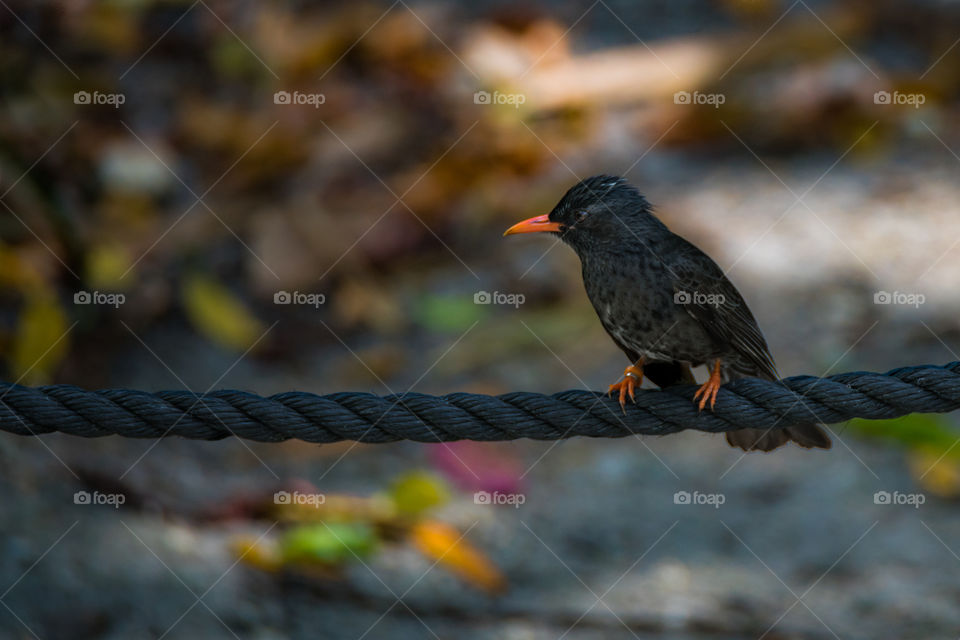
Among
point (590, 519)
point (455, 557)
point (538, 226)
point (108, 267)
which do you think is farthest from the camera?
point (108, 267)

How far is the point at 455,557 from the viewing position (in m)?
5.39

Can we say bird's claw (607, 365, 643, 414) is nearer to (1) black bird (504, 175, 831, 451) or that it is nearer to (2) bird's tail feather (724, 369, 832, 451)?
(1) black bird (504, 175, 831, 451)

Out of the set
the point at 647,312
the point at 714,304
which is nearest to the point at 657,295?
the point at 647,312

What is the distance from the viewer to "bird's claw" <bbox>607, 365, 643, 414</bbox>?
136 inches

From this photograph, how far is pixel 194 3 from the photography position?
975 cm

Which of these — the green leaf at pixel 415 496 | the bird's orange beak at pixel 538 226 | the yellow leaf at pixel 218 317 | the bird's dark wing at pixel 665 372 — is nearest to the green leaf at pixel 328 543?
the green leaf at pixel 415 496

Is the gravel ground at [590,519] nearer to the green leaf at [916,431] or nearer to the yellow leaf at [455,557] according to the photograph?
the yellow leaf at [455,557]

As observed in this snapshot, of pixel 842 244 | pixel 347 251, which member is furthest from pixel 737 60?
pixel 347 251

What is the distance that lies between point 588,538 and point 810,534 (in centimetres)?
112

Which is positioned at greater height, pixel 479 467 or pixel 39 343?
pixel 39 343

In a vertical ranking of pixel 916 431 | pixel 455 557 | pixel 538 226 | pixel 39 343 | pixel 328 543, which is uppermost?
pixel 538 226

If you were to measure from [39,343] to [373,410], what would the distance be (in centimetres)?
384

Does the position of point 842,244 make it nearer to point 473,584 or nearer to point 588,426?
point 473,584

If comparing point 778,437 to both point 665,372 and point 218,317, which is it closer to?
point 665,372
